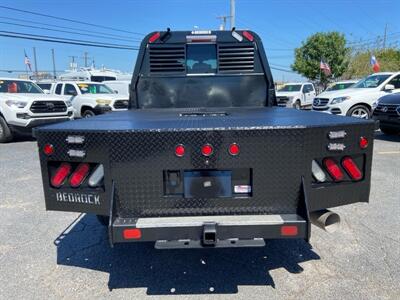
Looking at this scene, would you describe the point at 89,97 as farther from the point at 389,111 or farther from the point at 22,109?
the point at 389,111

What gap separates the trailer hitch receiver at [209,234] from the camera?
243 centimetres

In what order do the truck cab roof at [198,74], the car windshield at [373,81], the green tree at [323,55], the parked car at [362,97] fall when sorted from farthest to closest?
the green tree at [323,55]
the car windshield at [373,81]
the parked car at [362,97]
the truck cab roof at [198,74]

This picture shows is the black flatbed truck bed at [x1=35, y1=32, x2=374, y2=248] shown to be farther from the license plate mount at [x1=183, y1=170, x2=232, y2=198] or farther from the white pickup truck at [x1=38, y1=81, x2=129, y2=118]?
the white pickup truck at [x1=38, y1=81, x2=129, y2=118]

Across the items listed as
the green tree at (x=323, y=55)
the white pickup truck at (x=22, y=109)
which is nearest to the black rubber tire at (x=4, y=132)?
the white pickup truck at (x=22, y=109)

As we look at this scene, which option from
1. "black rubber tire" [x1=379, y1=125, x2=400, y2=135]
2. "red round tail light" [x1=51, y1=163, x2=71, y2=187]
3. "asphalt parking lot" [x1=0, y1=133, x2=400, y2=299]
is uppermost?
"red round tail light" [x1=51, y1=163, x2=71, y2=187]

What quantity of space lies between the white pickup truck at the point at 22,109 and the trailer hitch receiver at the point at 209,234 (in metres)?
9.93

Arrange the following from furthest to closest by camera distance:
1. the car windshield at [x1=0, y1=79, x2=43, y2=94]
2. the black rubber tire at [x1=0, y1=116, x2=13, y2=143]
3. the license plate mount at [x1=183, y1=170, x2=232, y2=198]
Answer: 1. the car windshield at [x1=0, y1=79, x2=43, y2=94]
2. the black rubber tire at [x1=0, y1=116, x2=13, y2=143]
3. the license plate mount at [x1=183, y1=170, x2=232, y2=198]

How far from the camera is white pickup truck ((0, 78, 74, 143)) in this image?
10.6m

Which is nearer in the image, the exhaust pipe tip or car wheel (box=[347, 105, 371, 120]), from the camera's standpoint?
the exhaust pipe tip

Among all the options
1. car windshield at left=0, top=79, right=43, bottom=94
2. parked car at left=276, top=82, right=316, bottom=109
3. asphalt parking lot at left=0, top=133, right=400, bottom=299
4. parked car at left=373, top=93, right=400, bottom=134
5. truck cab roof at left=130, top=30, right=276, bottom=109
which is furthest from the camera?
parked car at left=276, top=82, right=316, bottom=109

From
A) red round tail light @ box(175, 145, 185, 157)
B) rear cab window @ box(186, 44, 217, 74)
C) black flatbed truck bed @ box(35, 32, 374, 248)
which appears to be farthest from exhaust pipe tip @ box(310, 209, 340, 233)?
rear cab window @ box(186, 44, 217, 74)

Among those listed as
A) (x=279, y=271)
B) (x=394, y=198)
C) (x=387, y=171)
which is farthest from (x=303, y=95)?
(x=279, y=271)

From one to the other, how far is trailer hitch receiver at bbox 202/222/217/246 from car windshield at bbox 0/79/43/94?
36.7ft

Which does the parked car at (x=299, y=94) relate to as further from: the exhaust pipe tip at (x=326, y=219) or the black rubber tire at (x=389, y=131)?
the exhaust pipe tip at (x=326, y=219)
